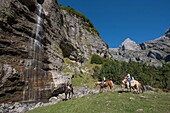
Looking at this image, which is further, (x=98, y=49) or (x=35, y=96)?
(x=98, y=49)

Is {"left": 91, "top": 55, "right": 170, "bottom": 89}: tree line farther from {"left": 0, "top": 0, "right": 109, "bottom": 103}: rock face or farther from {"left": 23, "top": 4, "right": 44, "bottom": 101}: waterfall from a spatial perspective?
{"left": 23, "top": 4, "right": 44, "bottom": 101}: waterfall

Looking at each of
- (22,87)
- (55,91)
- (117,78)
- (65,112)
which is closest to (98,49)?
(117,78)

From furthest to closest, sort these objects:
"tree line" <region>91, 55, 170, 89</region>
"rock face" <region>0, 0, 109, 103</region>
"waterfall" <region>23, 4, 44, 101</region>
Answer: "tree line" <region>91, 55, 170, 89</region>
"waterfall" <region>23, 4, 44, 101</region>
"rock face" <region>0, 0, 109, 103</region>

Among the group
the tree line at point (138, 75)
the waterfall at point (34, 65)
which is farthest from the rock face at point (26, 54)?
the tree line at point (138, 75)

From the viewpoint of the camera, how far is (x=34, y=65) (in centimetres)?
3459

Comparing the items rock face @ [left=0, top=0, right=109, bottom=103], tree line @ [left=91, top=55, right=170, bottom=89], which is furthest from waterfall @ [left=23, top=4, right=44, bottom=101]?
tree line @ [left=91, top=55, right=170, bottom=89]

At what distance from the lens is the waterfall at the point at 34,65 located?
31.6 meters

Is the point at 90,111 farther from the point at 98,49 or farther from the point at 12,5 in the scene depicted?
the point at 98,49

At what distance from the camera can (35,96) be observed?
106 feet

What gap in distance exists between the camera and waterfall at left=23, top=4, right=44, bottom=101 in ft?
104

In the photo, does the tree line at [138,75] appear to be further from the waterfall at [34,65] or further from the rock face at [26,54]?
the waterfall at [34,65]

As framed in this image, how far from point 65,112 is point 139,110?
775 centimetres

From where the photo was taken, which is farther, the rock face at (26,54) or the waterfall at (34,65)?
the waterfall at (34,65)

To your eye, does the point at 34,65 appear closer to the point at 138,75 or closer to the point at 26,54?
the point at 26,54
